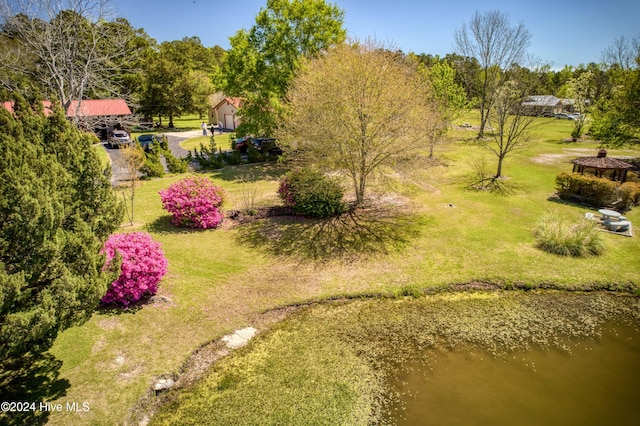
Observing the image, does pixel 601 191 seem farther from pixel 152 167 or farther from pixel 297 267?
pixel 152 167

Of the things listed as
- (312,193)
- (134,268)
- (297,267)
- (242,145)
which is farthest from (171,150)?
(134,268)

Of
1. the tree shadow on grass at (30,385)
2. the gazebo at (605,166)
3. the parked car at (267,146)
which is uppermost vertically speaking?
the parked car at (267,146)

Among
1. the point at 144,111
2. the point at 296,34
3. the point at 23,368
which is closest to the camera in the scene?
the point at 23,368

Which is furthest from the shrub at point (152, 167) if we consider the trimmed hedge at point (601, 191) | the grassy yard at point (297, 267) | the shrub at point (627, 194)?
the shrub at point (627, 194)

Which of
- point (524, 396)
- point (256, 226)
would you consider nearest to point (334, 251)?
point (256, 226)

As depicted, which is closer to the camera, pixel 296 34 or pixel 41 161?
pixel 41 161

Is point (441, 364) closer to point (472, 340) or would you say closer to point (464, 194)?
point (472, 340)

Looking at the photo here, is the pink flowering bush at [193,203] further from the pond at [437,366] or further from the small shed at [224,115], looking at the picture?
the small shed at [224,115]
